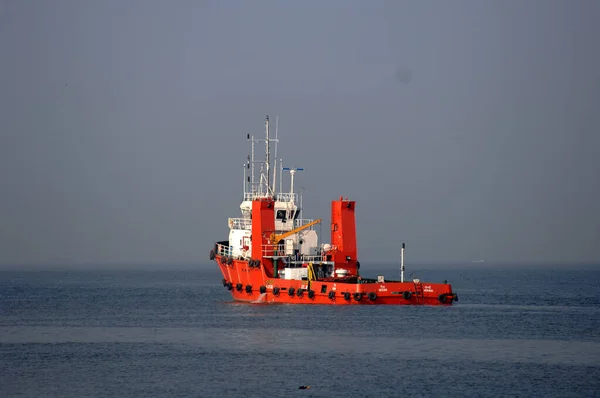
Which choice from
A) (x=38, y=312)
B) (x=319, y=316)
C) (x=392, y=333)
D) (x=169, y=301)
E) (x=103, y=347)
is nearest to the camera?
(x=103, y=347)

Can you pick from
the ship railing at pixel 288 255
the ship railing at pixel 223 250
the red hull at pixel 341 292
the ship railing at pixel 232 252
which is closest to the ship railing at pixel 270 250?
the ship railing at pixel 288 255

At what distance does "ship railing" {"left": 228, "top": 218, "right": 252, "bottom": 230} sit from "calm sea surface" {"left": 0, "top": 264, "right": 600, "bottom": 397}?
6.32m

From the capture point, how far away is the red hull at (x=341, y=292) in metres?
56.6

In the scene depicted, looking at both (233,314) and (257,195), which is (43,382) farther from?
(257,195)

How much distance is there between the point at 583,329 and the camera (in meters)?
51.2

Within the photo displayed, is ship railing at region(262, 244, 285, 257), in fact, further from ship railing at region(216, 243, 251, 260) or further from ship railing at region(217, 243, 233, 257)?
ship railing at region(217, 243, 233, 257)

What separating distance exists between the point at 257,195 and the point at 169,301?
44.2 feet

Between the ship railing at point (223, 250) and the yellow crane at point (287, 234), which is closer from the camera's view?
the yellow crane at point (287, 234)

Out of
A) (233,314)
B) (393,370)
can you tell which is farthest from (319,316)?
(393,370)

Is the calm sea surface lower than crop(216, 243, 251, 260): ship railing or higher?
lower

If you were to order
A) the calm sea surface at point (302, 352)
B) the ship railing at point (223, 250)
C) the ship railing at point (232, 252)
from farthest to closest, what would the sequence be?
the ship railing at point (223, 250)
the ship railing at point (232, 252)
the calm sea surface at point (302, 352)

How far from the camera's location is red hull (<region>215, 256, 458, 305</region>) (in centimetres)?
5659

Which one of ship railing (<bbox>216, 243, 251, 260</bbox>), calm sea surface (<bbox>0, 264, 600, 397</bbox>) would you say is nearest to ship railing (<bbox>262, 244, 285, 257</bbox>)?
calm sea surface (<bbox>0, 264, 600, 397</bbox>)

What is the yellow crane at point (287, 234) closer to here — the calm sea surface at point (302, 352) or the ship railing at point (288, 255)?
the ship railing at point (288, 255)
